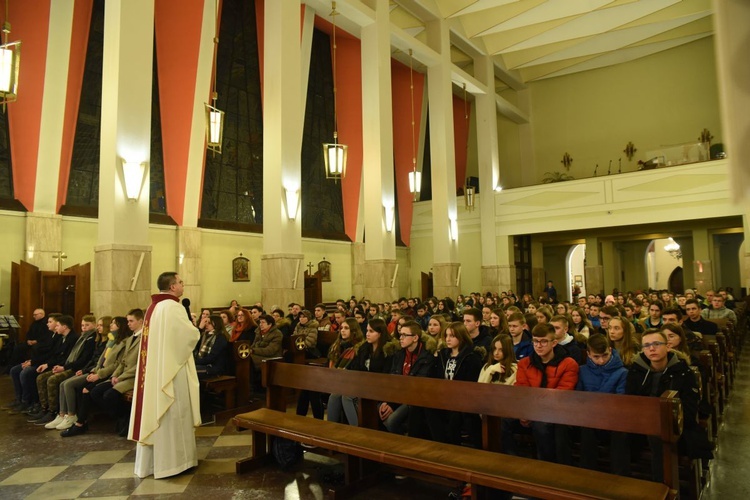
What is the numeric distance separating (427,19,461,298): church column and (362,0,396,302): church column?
2644 mm

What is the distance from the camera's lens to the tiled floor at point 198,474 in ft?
11.5

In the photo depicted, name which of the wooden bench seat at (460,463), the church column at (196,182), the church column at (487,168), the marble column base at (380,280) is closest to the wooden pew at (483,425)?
the wooden bench seat at (460,463)

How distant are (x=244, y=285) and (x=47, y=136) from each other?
547 centimetres

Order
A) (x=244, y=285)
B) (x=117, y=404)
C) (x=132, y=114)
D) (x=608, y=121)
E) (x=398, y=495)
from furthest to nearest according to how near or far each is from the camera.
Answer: (x=608, y=121)
(x=244, y=285)
(x=132, y=114)
(x=117, y=404)
(x=398, y=495)

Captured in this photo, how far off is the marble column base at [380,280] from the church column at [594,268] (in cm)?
851

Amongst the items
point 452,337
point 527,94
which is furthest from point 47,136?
point 527,94

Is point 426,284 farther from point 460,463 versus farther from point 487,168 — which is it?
point 460,463

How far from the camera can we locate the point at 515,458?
2930 millimetres

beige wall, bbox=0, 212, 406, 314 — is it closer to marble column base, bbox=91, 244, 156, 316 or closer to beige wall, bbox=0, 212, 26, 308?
beige wall, bbox=0, 212, 26, 308

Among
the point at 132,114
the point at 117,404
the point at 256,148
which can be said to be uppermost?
the point at 256,148

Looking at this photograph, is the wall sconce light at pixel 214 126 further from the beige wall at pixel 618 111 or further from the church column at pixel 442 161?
the beige wall at pixel 618 111

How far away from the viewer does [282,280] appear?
29.8 feet

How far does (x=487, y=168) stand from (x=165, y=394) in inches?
579

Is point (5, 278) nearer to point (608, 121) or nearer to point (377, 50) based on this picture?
point (377, 50)
